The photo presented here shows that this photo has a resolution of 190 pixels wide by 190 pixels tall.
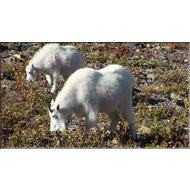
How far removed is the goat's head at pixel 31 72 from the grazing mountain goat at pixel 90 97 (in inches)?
148

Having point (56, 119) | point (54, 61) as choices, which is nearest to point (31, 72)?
point (54, 61)

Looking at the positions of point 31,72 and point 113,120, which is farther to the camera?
point 31,72

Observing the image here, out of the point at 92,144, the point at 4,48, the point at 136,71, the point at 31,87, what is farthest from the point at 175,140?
the point at 4,48

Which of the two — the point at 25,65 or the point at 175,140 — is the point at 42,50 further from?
the point at 175,140

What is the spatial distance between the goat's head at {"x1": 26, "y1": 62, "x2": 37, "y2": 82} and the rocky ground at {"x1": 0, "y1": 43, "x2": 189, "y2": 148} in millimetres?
245

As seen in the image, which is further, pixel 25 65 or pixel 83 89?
pixel 25 65

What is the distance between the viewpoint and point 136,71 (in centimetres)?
1137

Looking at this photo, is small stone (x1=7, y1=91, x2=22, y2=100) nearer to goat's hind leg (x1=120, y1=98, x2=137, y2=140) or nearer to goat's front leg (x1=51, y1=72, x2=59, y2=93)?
goat's front leg (x1=51, y1=72, x2=59, y2=93)

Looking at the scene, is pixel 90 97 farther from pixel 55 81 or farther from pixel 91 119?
pixel 55 81

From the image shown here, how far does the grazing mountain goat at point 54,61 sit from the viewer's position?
37.4 ft

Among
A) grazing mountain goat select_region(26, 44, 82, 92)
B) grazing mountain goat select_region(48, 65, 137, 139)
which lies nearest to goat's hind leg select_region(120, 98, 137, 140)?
grazing mountain goat select_region(48, 65, 137, 139)

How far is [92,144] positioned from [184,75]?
4.69 m

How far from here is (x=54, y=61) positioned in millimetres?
11391

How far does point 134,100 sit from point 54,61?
309cm
